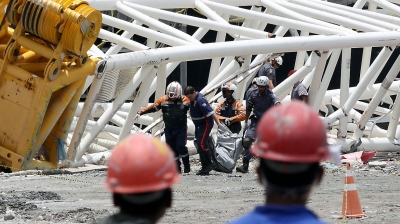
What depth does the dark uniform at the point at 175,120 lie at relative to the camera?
14.0 metres

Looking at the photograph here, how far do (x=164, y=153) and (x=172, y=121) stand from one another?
10891 mm

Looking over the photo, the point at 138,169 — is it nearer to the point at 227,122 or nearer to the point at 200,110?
the point at 200,110

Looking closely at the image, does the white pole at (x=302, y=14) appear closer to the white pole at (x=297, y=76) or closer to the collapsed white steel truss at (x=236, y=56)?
the collapsed white steel truss at (x=236, y=56)

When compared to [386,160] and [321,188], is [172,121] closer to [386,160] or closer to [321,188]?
[321,188]

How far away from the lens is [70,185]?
39.7ft

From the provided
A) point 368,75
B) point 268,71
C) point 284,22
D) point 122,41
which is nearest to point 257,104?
point 284,22

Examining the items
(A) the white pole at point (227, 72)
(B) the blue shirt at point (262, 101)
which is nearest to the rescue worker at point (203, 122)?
(B) the blue shirt at point (262, 101)

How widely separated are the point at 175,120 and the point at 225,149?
98 cm

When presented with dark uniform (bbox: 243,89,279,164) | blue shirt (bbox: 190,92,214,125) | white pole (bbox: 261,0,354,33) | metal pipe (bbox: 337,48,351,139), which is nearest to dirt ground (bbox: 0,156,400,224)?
dark uniform (bbox: 243,89,279,164)

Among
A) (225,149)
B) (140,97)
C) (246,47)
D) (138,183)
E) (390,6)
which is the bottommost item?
(225,149)

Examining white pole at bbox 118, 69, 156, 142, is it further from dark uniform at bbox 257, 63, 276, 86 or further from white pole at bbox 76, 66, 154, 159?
dark uniform at bbox 257, 63, 276, 86

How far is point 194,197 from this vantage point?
36.2 feet

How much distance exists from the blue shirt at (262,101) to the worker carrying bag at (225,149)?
59cm

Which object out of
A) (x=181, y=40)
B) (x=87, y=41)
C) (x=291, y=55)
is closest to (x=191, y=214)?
(x=87, y=41)
